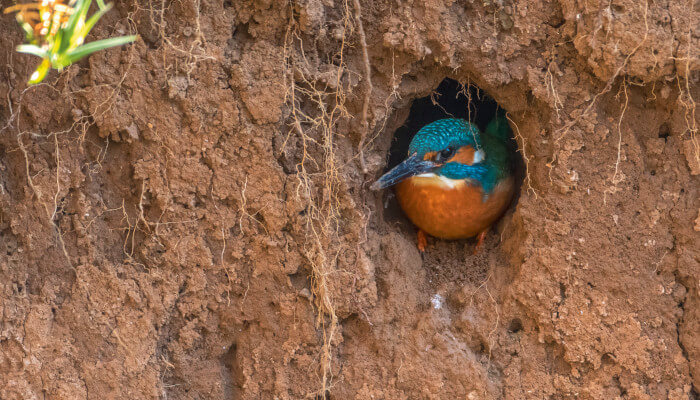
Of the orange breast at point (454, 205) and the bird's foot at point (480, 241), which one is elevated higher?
the orange breast at point (454, 205)

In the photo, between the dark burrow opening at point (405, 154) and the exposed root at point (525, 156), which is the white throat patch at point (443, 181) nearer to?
the dark burrow opening at point (405, 154)

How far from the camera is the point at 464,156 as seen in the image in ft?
9.75

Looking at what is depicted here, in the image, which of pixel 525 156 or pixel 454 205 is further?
pixel 454 205

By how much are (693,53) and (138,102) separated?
77.9 inches

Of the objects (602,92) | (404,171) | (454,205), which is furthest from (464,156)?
(602,92)

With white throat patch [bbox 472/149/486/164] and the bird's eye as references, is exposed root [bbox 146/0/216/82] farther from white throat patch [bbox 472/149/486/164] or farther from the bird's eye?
white throat patch [bbox 472/149/486/164]

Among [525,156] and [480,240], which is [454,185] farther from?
[525,156]

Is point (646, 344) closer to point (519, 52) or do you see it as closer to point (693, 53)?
point (693, 53)

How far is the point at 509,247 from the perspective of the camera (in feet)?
8.65

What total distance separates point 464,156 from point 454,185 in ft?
0.49

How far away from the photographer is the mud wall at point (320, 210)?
7.26 ft

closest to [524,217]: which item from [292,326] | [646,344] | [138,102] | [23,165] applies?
[646,344]

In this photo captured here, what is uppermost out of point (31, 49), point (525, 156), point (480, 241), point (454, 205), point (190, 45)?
point (31, 49)

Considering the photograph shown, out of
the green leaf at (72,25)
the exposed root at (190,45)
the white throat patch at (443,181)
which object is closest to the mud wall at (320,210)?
the exposed root at (190,45)
